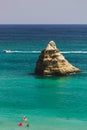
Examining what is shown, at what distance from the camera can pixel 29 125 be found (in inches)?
2422

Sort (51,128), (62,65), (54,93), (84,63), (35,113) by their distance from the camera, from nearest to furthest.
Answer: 1. (51,128)
2. (35,113)
3. (54,93)
4. (62,65)
5. (84,63)

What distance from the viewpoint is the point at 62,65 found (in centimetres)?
9512

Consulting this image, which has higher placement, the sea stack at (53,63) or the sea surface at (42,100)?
the sea stack at (53,63)

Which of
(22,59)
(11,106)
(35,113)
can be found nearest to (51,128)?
(35,113)

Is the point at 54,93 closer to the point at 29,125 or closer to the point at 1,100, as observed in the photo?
the point at 1,100

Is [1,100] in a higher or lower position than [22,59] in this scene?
lower

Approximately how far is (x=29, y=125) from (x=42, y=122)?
6.14 feet

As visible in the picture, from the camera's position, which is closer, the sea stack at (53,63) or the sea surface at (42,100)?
the sea surface at (42,100)

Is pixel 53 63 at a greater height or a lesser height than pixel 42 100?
greater

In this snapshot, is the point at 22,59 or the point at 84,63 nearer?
the point at 84,63

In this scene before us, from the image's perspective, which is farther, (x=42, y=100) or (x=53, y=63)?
(x=53, y=63)

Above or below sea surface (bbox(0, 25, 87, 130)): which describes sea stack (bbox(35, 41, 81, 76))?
above

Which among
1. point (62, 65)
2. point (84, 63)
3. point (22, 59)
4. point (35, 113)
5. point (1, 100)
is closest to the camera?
point (35, 113)

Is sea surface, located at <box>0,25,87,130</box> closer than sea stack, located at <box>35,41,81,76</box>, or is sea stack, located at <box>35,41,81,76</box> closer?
sea surface, located at <box>0,25,87,130</box>
